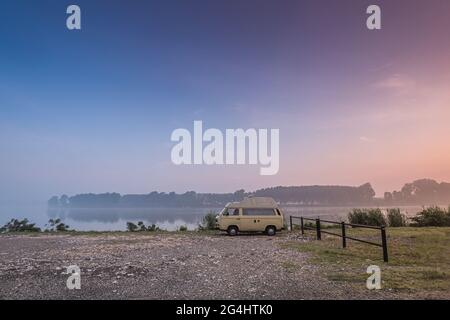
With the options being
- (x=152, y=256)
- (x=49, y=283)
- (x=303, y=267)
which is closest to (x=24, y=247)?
(x=152, y=256)

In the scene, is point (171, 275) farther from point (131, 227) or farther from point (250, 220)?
point (131, 227)

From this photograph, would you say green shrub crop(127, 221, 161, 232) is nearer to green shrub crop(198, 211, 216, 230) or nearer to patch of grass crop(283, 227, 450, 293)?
green shrub crop(198, 211, 216, 230)

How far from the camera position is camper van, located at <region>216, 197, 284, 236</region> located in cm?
2022

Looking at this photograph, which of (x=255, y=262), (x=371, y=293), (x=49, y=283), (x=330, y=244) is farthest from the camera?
(x=330, y=244)

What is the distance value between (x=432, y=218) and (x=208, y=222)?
15114 millimetres

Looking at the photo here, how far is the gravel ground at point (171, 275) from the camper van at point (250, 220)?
595 centimetres

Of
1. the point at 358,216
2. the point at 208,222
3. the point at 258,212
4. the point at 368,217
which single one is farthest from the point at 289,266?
the point at 358,216

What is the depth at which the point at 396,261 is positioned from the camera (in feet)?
36.0

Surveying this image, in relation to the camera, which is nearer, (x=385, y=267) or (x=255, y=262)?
(x=385, y=267)

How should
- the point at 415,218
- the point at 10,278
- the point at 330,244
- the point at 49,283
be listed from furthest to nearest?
1. the point at 415,218
2. the point at 330,244
3. the point at 10,278
4. the point at 49,283

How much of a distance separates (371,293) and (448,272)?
3.21 meters

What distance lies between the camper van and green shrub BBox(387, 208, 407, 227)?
9.46 meters
